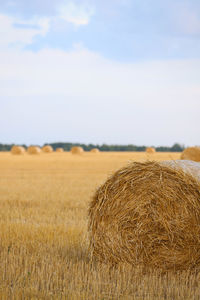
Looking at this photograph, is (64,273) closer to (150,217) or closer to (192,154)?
(150,217)

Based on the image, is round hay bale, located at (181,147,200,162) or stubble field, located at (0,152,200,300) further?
round hay bale, located at (181,147,200,162)

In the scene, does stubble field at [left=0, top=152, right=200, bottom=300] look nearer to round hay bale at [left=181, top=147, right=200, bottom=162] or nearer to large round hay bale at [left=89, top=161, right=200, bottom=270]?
large round hay bale at [left=89, top=161, right=200, bottom=270]

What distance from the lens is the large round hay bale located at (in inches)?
202

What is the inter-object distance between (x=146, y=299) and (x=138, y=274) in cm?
77

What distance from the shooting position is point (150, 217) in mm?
5227

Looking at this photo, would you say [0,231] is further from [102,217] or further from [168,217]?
[168,217]

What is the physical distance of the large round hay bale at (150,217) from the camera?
5.13 meters

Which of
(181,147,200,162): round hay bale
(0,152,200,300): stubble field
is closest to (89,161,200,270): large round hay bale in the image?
(0,152,200,300): stubble field

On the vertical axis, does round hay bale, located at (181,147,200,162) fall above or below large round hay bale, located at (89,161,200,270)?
above

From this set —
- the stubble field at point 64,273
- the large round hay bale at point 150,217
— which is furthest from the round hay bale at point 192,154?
the large round hay bale at point 150,217

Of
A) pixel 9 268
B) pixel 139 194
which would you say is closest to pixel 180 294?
pixel 139 194

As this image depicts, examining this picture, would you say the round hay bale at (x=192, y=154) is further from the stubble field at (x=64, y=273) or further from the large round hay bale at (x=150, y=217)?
the large round hay bale at (x=150, y=217)

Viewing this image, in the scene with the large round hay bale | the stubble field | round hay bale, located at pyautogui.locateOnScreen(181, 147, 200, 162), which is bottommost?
the stubble field

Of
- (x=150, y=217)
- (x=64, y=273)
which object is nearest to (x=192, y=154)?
(x=150, y=217)
